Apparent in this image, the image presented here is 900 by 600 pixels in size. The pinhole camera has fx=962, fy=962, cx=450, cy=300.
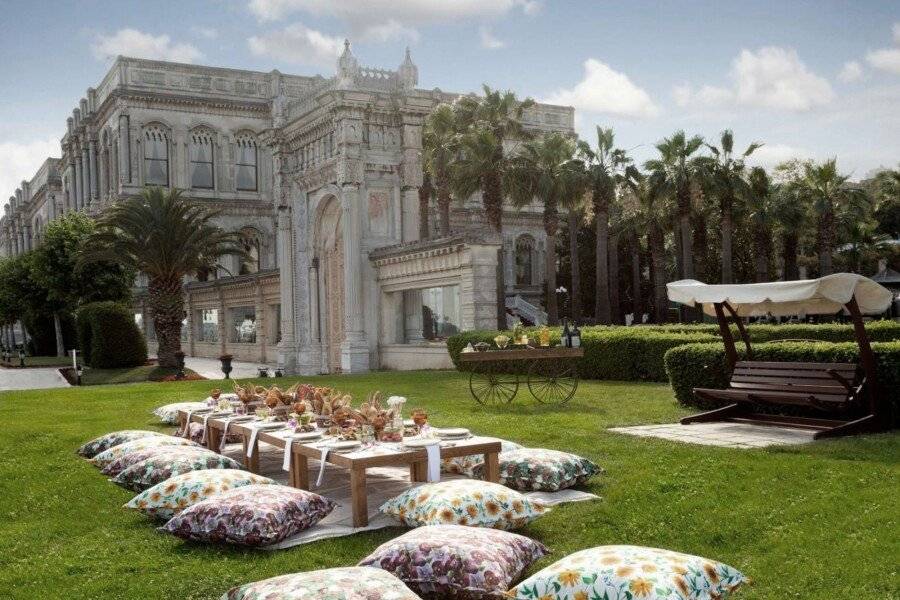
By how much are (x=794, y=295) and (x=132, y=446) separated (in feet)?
27.7

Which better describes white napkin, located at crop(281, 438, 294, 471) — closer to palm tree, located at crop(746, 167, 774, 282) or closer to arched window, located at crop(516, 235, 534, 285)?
palm tree, located at crop(746, 167, 774, 282)

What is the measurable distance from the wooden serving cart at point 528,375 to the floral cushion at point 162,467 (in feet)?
22.5

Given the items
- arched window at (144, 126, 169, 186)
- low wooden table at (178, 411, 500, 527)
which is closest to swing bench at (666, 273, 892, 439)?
low wooden table at (178, 411, 500, 527)

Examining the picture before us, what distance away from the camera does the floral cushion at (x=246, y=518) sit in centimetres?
775

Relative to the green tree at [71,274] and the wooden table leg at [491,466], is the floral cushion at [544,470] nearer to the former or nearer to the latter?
the wooden table leg at [491,466]

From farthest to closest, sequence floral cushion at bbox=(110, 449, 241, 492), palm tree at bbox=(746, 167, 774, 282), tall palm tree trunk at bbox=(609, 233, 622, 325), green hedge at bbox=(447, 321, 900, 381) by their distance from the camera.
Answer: tall palm tree trunk at bbox=(609, 233, 622, 325)
palm tree at bbox=(746, 167, 774, 282)
green hedge at bbox=(447, 321, 900, 381)
floral cushion at bbox=(110, 449, 241, 492)

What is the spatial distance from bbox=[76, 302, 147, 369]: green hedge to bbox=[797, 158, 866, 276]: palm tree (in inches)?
1246

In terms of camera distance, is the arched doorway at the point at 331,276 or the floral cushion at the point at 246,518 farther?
the arched doorway at the point at 331,276

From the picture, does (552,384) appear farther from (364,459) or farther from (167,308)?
(167,308)

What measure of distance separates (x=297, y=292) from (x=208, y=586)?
27.7 meters

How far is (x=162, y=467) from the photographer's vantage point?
999 centimetres

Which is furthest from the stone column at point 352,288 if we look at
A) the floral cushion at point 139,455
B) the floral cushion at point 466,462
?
the floral cushion at point 466,462

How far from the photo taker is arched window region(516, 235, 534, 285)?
64875 millimetres

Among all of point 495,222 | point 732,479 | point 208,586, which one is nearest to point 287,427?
point 208,586
